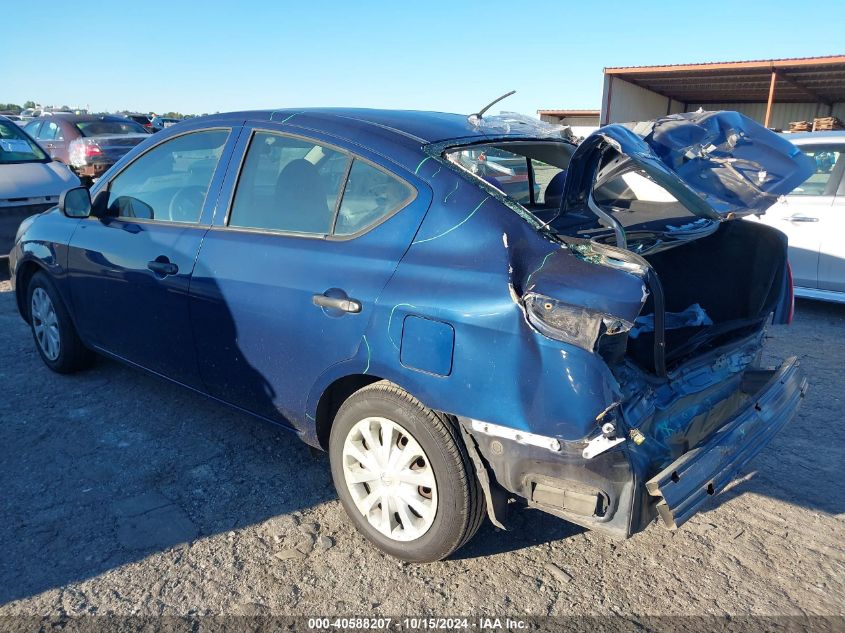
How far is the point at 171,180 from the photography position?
12.0 ft

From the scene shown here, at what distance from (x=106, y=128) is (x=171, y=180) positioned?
12001mm

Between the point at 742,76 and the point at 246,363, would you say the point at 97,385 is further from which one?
the point at 742,76

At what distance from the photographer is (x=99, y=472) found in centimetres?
337

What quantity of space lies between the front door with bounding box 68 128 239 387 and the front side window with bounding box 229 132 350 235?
0.63ft

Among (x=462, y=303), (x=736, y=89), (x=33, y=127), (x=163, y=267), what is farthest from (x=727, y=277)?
(x=736, y=89)

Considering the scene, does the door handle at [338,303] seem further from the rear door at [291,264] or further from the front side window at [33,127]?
the front side window at [33,127]

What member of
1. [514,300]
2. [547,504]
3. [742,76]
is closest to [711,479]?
[547,504]

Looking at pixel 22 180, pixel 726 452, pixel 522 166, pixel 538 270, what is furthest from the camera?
pixel 22 180

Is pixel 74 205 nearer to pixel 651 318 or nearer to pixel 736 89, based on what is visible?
pixel 651 318

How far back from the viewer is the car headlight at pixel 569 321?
2107 mm

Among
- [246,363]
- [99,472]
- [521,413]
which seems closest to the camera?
[521,413]

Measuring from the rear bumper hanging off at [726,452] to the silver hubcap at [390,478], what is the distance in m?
0.84

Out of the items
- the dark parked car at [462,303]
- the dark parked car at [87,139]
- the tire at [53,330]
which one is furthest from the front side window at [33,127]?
the dark parked car at [462,303]

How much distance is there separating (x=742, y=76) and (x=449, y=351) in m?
22.7
